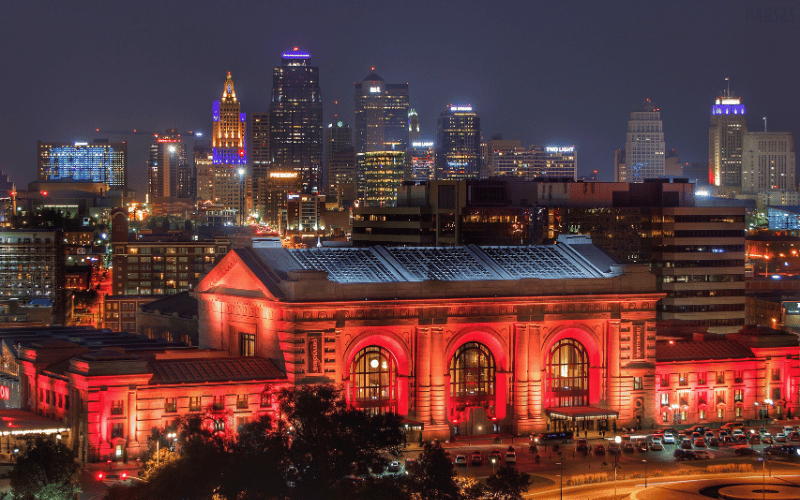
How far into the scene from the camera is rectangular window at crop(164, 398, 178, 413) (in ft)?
444

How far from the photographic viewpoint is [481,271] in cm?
15438

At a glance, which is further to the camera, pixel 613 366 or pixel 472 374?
pixel 613 366

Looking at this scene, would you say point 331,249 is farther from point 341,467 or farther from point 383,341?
point 341,467

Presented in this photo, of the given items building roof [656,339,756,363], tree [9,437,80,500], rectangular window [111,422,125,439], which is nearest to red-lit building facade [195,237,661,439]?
building roof [656,339,756,363]

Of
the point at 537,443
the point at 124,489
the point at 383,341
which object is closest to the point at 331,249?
the point at 383,341

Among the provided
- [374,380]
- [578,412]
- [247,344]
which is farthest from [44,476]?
[578,412]

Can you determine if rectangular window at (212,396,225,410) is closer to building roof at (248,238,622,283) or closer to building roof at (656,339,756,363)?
building roof at (248,238,622,283)

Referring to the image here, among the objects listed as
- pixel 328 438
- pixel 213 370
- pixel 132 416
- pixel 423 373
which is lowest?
pixel 132 416

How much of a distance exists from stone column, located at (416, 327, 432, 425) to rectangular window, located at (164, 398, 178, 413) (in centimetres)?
2521

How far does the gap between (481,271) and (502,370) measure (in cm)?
1076

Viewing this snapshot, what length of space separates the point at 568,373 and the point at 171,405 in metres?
43.8

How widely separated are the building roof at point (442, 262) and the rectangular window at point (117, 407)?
2137 centimetres

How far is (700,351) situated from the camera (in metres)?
165

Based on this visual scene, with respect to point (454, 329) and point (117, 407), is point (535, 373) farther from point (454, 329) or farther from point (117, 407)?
point (117, 407)
